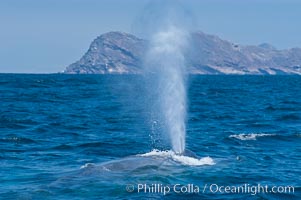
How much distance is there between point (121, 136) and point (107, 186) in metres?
18.4

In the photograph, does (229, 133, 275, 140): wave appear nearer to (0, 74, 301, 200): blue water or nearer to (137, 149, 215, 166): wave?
(0, 74, 301, 200): blue water

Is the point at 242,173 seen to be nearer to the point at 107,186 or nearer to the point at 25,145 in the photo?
the point at 107,186

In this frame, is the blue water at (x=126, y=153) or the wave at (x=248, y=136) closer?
the blue water at (x=126, y=153)

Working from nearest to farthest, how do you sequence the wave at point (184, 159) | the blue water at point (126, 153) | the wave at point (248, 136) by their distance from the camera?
1. the blue water at point (126, 153)
2. the wave at point (184, 159)
3. the wave at point (248, 136)

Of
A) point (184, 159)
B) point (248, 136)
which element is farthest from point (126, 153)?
point (248, 136)

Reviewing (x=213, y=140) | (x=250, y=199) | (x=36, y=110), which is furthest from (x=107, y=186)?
(x=36, y=110)

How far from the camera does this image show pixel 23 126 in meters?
46.4

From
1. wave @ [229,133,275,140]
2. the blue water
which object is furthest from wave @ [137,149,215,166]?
wave @ [229,133,275,140]

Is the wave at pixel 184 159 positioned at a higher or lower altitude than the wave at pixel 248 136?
lower

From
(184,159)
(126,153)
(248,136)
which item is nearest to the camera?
(184,159)

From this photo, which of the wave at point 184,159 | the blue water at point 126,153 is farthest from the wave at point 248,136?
the wave at point 184,159

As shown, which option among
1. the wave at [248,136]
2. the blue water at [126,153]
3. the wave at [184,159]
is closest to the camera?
the blue water at [126,153]

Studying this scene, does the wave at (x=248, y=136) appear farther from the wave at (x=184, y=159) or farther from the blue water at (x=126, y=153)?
the wave at (x=184, y=159)

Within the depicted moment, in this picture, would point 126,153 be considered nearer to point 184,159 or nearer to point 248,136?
point 184,159
